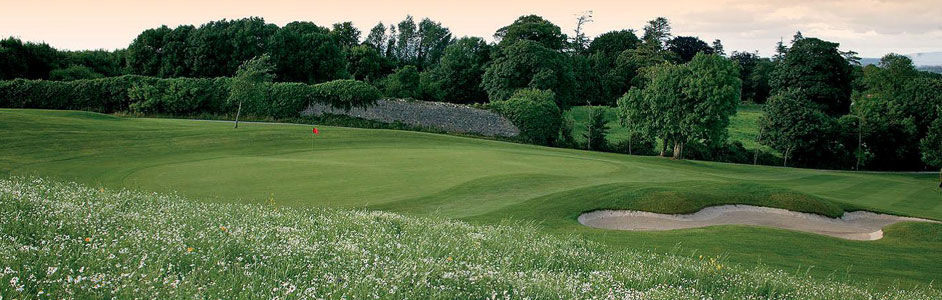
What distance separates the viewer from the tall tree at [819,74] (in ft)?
277

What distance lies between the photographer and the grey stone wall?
194ft

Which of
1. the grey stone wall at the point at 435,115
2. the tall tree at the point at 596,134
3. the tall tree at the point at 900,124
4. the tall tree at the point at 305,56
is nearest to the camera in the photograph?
the grey stone wall at the point at 435,115

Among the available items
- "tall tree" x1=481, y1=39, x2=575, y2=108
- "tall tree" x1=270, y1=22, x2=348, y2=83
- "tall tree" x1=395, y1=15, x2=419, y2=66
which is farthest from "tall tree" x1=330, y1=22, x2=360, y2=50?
"tall tree" x1=481, y1=39, x2=575, y2=108

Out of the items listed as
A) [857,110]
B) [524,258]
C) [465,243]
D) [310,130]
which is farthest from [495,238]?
[857,110]

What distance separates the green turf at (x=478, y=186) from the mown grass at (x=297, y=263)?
14.6ft

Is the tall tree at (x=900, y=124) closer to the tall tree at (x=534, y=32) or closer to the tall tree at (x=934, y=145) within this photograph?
the tall tree at (x=934, y=145)

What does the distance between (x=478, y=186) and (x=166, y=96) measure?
4302cm

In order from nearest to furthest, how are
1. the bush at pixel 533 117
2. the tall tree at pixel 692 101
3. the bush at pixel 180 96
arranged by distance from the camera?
1. the tall tree at pixel 692 101
2. the bush at pixel 180 96
3. the bush at pixel 533 117

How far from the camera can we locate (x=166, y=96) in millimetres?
55094

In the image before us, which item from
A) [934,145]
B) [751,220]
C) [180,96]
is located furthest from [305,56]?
[751,220]

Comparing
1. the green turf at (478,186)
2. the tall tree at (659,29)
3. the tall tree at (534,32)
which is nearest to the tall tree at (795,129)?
the green turf at (478,186)

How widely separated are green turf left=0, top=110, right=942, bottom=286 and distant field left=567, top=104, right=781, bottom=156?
2678 cm

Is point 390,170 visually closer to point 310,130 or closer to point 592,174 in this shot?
point 592,174

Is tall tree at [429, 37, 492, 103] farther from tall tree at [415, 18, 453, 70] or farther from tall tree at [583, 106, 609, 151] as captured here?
tall tree at [583, 106, 609, 151]
